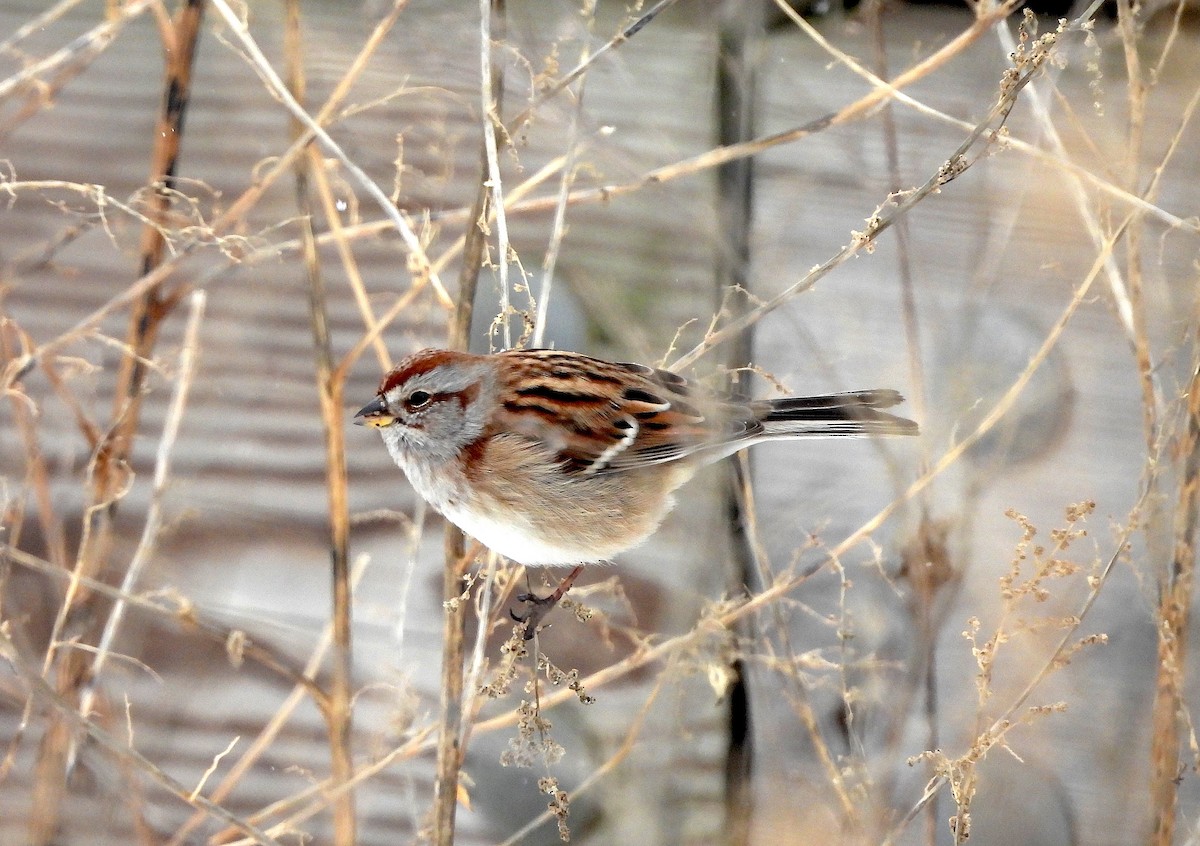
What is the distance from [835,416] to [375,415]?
2.10 feet

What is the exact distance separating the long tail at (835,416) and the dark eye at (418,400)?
504 millimetres

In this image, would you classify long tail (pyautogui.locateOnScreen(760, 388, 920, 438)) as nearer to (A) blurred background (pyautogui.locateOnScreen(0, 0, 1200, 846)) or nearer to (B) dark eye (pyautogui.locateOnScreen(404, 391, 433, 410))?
(A) blurred background (pyautogui.locateOnScreen(0, 0, 1200, 846))

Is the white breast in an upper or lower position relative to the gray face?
lower

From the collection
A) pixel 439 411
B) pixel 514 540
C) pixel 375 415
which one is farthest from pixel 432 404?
pixel 514 540

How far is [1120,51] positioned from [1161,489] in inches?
26.2

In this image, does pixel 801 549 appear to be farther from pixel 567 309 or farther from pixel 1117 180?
pixel 1117 180

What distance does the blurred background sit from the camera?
1.41 m

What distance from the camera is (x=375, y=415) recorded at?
5.17 ft

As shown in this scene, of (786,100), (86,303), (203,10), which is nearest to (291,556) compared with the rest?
(86,303)

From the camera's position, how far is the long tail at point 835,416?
1297 millimetres

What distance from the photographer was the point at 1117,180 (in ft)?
4.96

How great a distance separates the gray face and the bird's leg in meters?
0.25

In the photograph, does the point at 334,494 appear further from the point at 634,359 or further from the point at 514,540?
the point at 634,359

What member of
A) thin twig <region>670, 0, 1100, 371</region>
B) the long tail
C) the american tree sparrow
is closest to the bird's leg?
the american tree sparrow
